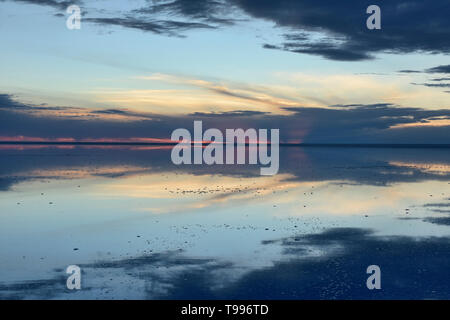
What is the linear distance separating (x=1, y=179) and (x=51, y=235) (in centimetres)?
2135

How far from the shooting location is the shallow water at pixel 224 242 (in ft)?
39.5

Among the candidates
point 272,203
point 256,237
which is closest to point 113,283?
point 256,237

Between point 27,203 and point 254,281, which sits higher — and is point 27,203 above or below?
above

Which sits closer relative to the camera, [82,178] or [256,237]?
[256,237]

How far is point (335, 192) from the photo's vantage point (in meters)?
28.5

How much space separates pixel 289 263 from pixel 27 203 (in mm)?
16355

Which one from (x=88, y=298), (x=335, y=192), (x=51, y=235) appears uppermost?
(x=335, y=192)

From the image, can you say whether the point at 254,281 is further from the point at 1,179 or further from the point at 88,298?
the point at 1,179

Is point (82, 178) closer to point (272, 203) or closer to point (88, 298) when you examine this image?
point (272, 203)

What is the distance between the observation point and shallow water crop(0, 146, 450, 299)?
1205 cm

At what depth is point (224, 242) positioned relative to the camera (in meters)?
16.6

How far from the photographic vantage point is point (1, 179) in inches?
1420
